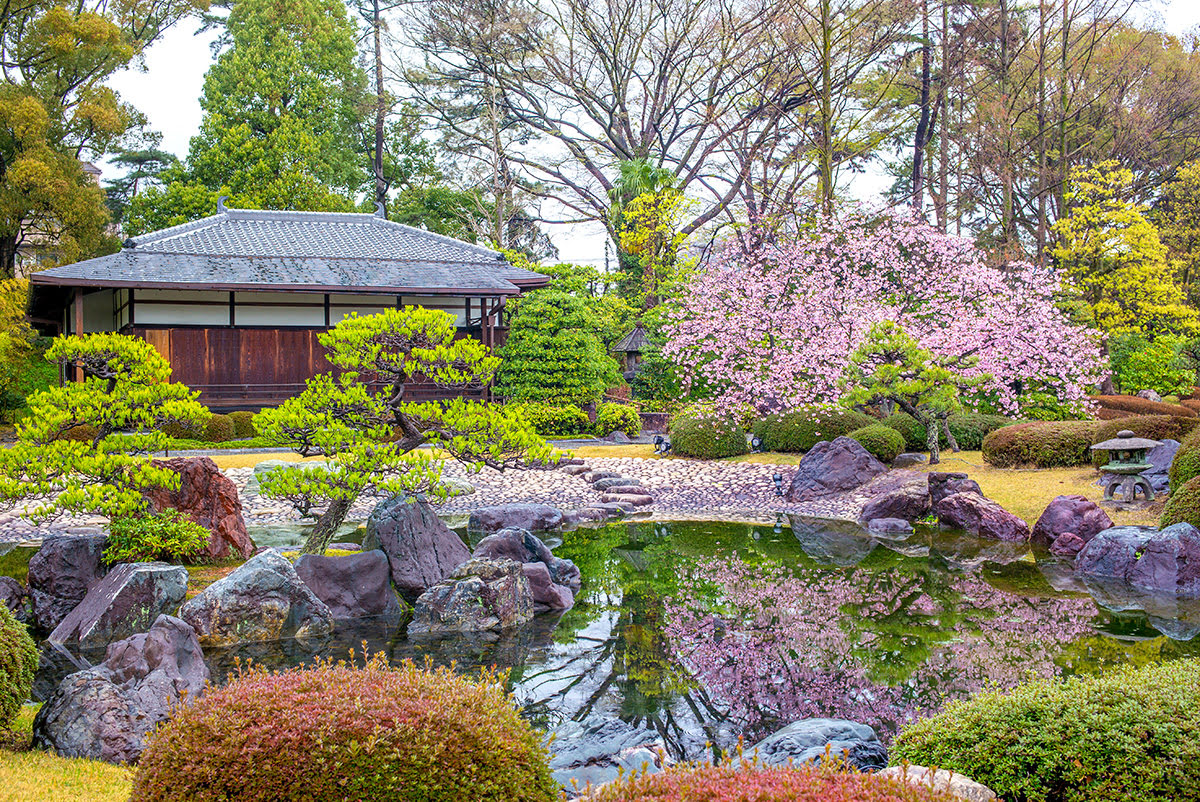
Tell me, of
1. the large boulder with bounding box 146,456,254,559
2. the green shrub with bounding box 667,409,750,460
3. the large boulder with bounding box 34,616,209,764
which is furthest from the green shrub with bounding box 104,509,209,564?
the green shrub with bounding box 667,409,750,460

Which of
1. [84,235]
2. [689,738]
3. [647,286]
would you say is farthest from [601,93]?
[689,738]

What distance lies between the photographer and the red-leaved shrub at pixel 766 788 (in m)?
2.77

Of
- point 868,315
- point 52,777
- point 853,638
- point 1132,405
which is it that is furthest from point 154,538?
point 1132,405

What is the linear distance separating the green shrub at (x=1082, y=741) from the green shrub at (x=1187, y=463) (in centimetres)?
744

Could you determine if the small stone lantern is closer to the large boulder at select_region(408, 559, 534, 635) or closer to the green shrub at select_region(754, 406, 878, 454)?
the green shrub at select_region(754, 406, 878, 454)

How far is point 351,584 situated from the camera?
8211 mm

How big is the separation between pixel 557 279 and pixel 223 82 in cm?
1313

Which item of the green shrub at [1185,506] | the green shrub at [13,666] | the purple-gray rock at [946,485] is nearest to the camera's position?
the green shrub at [13,666]

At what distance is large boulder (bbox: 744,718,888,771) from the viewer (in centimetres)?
450

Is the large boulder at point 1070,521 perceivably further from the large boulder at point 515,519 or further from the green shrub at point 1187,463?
the large boulder at point 515,519

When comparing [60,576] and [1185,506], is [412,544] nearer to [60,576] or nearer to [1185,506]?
[60,576]

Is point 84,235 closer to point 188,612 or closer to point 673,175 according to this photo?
point 673,175

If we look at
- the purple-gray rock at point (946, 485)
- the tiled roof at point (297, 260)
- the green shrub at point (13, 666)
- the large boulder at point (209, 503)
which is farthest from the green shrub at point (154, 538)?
the tiled roof at point (297, 260)

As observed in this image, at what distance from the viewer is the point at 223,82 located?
27.9m
